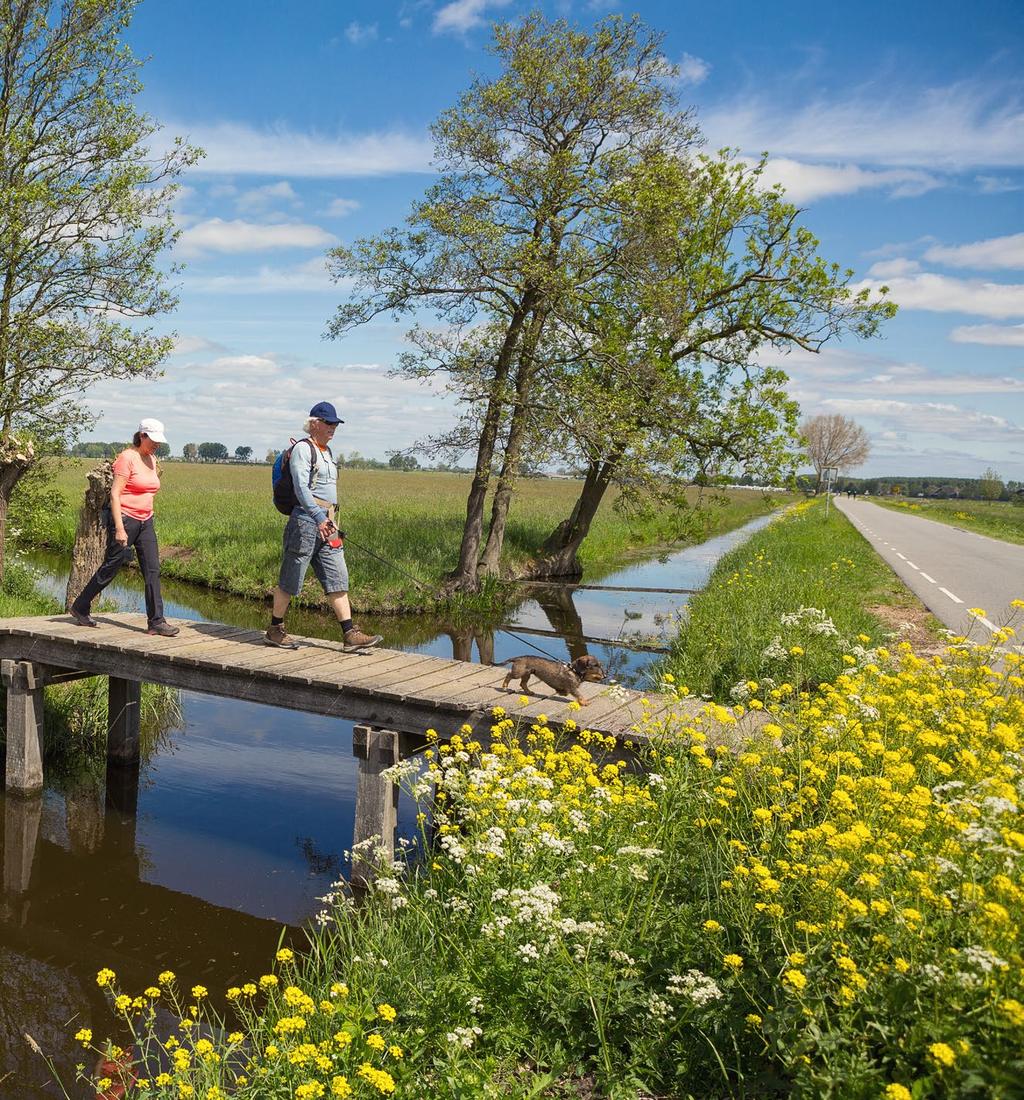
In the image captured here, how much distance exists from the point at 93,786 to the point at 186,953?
3553 millimetres

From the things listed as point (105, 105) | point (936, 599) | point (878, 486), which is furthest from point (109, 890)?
point (878, 486)

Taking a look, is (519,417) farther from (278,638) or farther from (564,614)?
(278,638)

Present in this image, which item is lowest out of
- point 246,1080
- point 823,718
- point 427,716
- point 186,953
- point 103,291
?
point 186,953

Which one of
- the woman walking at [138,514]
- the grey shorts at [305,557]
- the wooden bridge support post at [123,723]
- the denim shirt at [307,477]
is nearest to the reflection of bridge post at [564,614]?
the grey shorts at [305,557]

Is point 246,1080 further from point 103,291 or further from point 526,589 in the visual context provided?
point 526,589

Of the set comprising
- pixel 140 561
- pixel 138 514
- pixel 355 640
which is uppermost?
pixel 138 514

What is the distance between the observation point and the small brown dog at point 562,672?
21.7ft

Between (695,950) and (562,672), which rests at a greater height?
(562,672)

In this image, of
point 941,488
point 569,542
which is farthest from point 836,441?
point 569,542

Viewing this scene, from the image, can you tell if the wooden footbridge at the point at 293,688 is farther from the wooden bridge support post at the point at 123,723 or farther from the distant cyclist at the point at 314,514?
the distant cyclist at the point at 314,514

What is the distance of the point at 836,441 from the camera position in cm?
12950

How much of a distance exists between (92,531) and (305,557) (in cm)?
358

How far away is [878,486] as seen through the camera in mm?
168375

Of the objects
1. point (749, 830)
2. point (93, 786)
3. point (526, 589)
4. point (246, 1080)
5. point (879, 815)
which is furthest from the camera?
point (526, 589)
